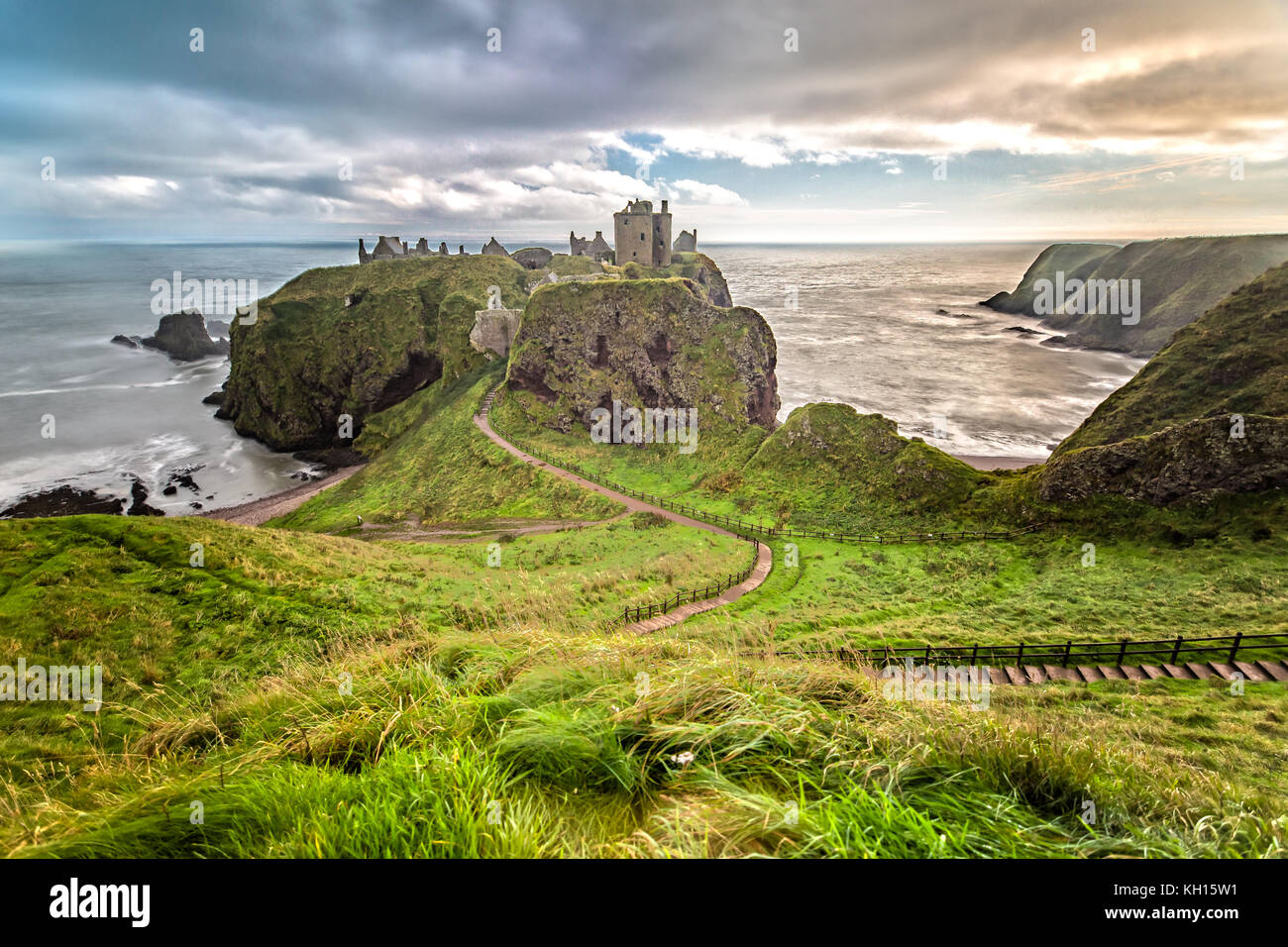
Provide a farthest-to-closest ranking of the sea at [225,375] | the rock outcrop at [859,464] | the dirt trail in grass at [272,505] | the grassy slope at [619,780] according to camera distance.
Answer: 1. the sea at [225,375]
2. the dirt trail in grass at [272,505]
3. the rock outcrop at [859,464]
4. the grassy slope at [619,780]

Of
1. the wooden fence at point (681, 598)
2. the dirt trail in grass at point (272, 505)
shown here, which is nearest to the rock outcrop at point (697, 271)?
the dirt trail in grass at point (272, 505)

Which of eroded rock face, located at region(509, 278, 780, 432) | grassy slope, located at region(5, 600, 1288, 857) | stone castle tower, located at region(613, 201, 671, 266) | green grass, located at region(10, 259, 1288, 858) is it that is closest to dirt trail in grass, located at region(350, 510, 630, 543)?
green grass, located at region(10, 259, 1288, 858)

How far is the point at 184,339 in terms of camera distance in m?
104

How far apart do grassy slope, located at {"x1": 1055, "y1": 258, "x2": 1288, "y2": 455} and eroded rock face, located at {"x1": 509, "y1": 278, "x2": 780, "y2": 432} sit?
23.7 m

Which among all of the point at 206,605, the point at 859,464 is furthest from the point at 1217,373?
the point at 206,605

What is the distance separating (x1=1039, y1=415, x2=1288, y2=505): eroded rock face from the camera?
844 inches

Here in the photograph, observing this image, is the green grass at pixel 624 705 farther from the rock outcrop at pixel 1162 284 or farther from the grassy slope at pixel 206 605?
the rock outcrop at pixel 1162 284

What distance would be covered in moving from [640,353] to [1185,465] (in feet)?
123

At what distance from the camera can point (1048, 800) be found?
312cm

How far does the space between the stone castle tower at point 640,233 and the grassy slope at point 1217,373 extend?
59.6 metres

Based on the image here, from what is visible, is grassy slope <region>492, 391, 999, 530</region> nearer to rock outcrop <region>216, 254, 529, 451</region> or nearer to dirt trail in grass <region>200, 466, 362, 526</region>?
dirt trail in grass <region>200, 466, 362, 526</region>

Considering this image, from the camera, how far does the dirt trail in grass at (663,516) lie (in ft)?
60.5

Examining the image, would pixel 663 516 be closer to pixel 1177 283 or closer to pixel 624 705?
pixel 624 705
